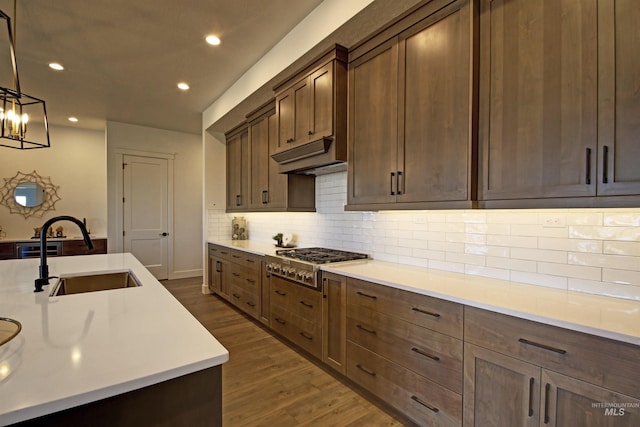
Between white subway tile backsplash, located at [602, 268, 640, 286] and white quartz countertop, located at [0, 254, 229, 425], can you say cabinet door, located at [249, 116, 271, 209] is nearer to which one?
white quartz countertop, located at [0, 254, 229, 425]

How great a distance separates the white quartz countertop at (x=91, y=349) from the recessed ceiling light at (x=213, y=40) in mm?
2461

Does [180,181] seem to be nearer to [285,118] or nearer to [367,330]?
[285,118]

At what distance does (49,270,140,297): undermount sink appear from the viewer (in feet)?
7.04

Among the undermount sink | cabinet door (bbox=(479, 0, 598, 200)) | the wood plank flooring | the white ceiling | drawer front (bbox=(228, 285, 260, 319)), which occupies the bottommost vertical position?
the wood plank flooring

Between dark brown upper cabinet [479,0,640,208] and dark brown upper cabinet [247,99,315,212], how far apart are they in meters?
2.14

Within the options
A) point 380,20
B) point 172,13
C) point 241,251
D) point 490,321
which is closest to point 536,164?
point 490,321

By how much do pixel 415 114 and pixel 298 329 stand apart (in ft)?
6.85

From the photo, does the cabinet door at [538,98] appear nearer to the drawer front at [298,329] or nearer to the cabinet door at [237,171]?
the drawer front at [298,329]

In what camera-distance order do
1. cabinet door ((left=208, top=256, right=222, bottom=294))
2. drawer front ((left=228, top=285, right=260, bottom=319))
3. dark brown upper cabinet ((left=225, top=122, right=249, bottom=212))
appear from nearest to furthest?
1. drawer front ((left=228, top=285, right=260, bottom=319))
2. dark brown upper cabinet ((left=225, top=122, right=249, bottom=212))
3. cabinet door ((left=208, top=256, right=222, bottom=294))

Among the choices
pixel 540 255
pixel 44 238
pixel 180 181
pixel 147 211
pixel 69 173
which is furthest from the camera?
pixel 180 181

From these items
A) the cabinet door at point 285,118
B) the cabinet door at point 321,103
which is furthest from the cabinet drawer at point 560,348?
the cabinet door at point 285,118

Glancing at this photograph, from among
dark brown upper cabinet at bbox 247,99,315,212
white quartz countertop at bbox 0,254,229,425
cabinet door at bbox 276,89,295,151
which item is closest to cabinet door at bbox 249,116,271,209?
dark brown upper cabinet at bbox 247,99,315,212

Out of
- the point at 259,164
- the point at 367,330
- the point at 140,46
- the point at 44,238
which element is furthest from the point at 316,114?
the point at 44,238

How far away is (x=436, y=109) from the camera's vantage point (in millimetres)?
1967
